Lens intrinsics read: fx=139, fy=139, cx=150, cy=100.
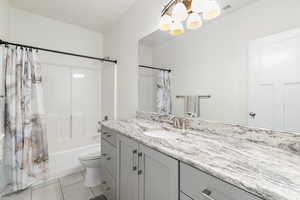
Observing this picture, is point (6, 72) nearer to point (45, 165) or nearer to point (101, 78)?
point (45, 165)

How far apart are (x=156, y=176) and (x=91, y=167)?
1.36m

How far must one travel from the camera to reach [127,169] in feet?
3.63

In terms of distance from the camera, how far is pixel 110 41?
8.36 feet

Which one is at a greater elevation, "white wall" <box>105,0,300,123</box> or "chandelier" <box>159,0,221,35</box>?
"chandelier" <box>159,0,221,35</box>

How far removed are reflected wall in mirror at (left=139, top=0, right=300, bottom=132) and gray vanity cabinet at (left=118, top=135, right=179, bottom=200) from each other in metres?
0.60

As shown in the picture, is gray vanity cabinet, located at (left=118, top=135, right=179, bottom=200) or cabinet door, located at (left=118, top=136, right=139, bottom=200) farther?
cabinet door, located at (left=118, top=136, right=139, bottom=200)

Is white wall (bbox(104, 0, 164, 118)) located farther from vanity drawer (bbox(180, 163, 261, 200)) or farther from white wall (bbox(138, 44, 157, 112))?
vanity drawer (bbox(180, 163, 261, 200))

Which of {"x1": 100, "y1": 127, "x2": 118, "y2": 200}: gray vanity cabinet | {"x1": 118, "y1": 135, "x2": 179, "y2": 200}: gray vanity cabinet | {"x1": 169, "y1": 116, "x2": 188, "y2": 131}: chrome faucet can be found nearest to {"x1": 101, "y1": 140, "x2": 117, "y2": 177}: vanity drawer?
{"x1": 100, "y1": 127, "x2": 118, "y2": 200}: gray vanity cabinet

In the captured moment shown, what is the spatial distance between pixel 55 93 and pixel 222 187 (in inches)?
105

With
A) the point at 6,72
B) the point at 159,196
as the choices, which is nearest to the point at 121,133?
the point at 159,196

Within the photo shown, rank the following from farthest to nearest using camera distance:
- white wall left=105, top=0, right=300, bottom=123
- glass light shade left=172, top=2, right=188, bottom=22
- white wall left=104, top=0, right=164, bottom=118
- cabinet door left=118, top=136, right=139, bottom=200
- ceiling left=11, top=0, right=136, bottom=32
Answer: ceiling left=11, top=0, right=136, bottom=32 → white wall left=104, top=0, right=164, bottom=118 → glass light shade left=172, top=2, right=188, bottom=22 → cabinet door left=118, top=136, right=139, bottom=200 → white wall left=105, top=0, right=300, bottom=123

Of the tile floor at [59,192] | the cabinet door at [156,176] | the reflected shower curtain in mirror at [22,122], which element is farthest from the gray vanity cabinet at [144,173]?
the reflected shower curtain in mirror at [22,122]

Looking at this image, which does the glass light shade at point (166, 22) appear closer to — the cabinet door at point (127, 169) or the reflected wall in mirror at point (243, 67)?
the reflected wall in mirror at point (243, 67)

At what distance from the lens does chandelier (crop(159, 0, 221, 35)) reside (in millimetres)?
1098
